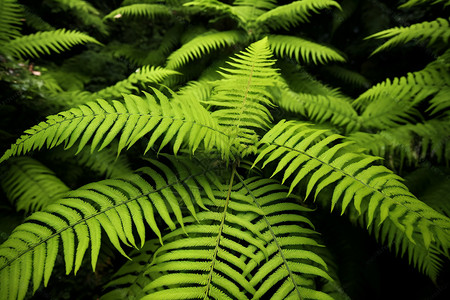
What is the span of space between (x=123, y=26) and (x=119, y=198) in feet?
12.0

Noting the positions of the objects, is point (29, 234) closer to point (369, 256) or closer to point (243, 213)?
point (243, 213)

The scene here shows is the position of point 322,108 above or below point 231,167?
above

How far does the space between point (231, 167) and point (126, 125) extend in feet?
2.10

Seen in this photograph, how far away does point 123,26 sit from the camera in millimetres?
3904

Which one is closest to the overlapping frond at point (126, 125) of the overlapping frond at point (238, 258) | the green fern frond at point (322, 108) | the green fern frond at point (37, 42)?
the overlapping frond at point (238, 258)

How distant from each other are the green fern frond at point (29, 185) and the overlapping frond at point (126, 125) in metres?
0.56

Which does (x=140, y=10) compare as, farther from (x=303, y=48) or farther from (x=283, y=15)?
(x=303, y=48)

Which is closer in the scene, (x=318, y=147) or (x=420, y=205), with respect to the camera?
(x=420, y=205)

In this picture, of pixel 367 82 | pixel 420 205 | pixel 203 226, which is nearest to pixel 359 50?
pixel 367 82

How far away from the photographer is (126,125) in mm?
1198

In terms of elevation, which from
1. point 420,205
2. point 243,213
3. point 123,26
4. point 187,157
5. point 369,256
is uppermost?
point 123,26

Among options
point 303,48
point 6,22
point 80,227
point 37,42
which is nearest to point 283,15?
point 303,48

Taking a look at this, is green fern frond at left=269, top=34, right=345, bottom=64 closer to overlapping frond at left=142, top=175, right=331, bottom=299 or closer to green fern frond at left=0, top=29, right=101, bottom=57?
overlapping frond at left=142, top=175, right=331, bottom=299

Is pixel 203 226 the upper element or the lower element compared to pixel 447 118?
lower
